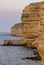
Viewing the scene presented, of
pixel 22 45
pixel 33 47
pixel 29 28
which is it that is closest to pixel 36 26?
pixel 29 28

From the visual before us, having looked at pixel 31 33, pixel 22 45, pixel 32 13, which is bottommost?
pixel 22 45

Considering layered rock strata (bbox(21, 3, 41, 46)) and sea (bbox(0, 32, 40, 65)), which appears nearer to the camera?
sea (bbox(0, 32, 40, 65))

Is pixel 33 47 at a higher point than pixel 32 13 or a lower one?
lower

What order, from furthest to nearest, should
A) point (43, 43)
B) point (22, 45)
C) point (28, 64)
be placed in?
point (22, 45), point (28, 64), point (43, 43)

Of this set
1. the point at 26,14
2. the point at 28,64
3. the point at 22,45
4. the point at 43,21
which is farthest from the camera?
the point at 22,45

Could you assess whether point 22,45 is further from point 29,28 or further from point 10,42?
point 29,28

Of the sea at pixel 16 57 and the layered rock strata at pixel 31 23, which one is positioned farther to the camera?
the layered rock strata at pixel 31 23

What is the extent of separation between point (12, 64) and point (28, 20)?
2396 centimetres

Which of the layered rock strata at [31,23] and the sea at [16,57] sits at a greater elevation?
the layered rock strata at [31,23]

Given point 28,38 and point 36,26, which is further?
point 28,38

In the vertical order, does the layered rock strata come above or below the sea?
above

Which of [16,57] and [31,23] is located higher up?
[31,23]

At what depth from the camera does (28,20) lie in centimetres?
5466

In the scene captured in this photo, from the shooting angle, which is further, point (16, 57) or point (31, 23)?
point (31, 23)
